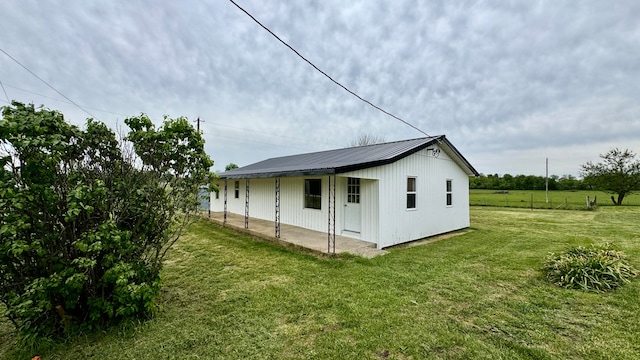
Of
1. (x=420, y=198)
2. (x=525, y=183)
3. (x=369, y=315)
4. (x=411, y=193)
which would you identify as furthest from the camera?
(x=525, y=183)

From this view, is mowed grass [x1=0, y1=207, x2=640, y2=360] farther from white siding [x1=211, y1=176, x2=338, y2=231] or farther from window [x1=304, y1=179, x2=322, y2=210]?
window [x1=304, y1=179, x2=322, y2=210]

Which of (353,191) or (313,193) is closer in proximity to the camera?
(353,191)

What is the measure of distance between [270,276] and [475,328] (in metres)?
3.31

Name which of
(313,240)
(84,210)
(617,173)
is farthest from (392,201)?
(617,173)

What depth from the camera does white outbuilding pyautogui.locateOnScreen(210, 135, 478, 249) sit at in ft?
23.5

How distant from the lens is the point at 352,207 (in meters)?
8.02

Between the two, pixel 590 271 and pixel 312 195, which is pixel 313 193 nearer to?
pixel 312 195

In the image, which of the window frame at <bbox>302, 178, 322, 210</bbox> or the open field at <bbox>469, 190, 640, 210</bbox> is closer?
the window frame at <bbox>302, 178, 322, 210</bbox>

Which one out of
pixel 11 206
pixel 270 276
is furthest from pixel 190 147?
pixel 270 276

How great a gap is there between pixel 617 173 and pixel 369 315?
95.4 ft

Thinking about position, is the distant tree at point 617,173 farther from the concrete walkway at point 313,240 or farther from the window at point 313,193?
the window at point 313,193

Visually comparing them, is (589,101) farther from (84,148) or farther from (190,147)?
(84,148)

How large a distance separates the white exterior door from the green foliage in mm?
4911

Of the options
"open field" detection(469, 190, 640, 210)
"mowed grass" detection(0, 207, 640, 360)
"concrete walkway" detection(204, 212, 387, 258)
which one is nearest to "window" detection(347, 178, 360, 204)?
"concrete walkway" detection(204, 212, 387, 258)
